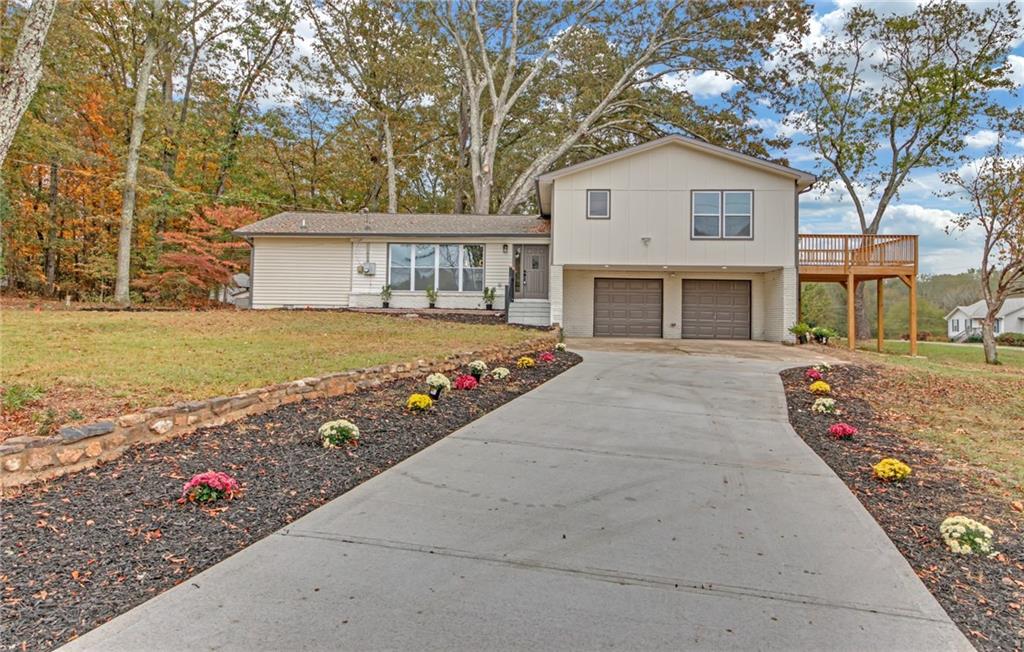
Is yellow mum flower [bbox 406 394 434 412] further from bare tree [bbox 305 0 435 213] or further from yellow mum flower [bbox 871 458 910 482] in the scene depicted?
bare tree [bbox 305 0 435 213]

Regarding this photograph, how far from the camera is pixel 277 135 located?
25.3 meters

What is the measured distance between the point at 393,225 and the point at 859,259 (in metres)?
14.2

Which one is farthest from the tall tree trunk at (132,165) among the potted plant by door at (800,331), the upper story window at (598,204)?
the potted plant by door at (800,331)

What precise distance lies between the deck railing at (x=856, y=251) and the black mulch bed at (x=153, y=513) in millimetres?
14160

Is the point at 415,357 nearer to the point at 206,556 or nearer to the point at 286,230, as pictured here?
the point at 206,556

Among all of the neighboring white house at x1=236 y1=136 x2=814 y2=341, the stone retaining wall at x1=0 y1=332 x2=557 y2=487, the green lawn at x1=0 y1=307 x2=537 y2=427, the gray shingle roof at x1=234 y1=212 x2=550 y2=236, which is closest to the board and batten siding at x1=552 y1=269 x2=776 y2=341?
the neighboring white house at x1=236 y1=136 x2=814 y2=341

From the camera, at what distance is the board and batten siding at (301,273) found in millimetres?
17953

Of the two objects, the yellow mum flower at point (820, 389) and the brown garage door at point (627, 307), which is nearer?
the yellow mum flower at point (820, 389)

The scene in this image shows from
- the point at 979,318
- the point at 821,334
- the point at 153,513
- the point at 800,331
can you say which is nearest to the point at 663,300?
the point at 800,331

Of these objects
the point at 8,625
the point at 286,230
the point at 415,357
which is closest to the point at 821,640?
the point at 8,625

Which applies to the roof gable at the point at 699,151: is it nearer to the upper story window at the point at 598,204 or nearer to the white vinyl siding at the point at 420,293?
the upper story window at the point at 598,204

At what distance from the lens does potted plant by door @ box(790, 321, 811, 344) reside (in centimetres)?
1526

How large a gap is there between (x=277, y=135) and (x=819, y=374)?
80.7ft

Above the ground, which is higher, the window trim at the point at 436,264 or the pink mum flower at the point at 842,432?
the window trim at the point at 436,264
